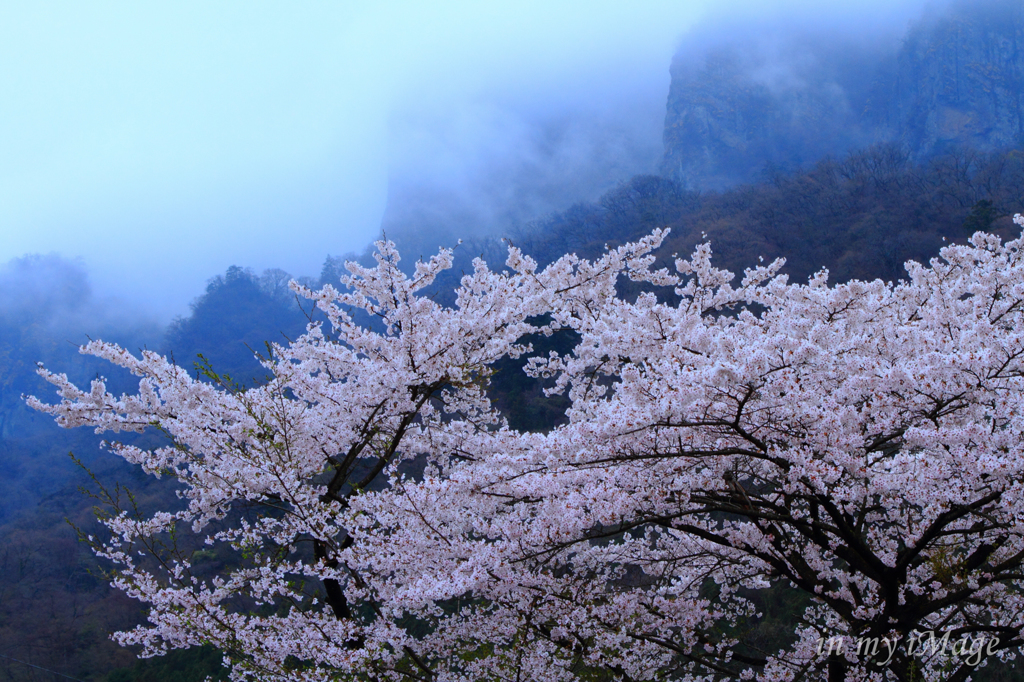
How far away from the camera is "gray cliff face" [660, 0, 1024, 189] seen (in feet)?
235

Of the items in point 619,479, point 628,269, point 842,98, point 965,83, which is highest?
point 842,98

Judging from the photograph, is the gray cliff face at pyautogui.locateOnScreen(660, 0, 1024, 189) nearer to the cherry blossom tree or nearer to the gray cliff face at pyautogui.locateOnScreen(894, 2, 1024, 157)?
the gray cliff face at pyautogui.locateOnScreen(894, 2, 1024, 157)

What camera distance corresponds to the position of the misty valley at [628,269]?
303 inches

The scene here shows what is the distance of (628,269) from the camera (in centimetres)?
876

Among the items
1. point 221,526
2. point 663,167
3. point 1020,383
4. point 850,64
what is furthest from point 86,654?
point 850,64

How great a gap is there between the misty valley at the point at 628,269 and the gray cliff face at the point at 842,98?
289mm

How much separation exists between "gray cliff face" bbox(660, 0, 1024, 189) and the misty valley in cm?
29

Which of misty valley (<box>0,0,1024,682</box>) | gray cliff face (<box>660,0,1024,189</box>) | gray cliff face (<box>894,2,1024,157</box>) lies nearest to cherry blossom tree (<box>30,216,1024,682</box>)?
misty valley (<box>0,0,1024,682</box>)

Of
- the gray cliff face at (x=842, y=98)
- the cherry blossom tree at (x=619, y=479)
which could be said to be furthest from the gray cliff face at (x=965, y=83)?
the cherry blossom tree at (x=619, y=479)

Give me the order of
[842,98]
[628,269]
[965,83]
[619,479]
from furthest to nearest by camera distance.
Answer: [842,98], [965,83], [628,269], [619,479]

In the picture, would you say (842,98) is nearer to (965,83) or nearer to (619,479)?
(965,83)

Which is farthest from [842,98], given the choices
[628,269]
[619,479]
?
[619,479]

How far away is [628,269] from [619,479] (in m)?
4.98

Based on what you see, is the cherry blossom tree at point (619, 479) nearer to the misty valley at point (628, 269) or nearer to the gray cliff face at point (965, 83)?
the misty valley at point (628, 269)
